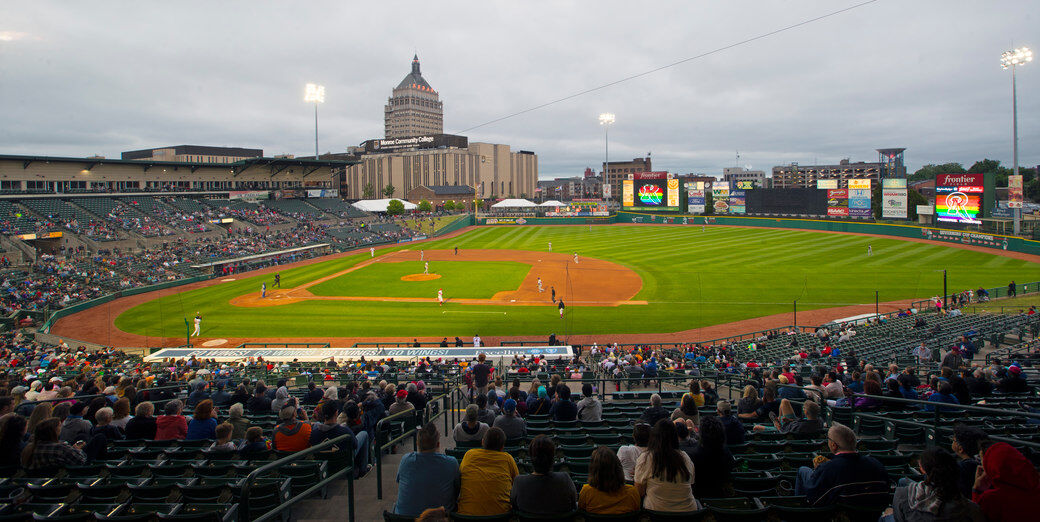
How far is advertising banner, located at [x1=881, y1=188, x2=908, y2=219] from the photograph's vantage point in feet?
233

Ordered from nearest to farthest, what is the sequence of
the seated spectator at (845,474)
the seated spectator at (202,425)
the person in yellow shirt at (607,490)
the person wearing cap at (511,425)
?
the person in yellow shirt at (607,490)
the seated spectator at (845,474)
the person wearing cap at (511,425)
the seated spectator at (202,425)

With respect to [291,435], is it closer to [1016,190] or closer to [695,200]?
[1016,190]

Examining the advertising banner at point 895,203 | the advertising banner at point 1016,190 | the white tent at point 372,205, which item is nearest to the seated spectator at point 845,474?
the advertising banner at point 1016,190

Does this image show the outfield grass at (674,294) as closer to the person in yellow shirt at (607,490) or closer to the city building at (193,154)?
the person in yellow shirt at (607,490)

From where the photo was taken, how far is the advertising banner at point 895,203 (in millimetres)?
70875

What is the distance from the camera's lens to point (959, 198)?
2341 inches

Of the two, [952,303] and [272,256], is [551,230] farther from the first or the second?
[952,303]

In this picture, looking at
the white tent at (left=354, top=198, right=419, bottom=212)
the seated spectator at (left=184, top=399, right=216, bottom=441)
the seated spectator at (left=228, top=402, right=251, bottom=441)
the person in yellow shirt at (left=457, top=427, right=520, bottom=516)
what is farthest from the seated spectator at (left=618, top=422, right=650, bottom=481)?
the white tent at (left=354, top=198, right=419, bottom=212)

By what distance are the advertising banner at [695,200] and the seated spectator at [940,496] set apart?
10431cm

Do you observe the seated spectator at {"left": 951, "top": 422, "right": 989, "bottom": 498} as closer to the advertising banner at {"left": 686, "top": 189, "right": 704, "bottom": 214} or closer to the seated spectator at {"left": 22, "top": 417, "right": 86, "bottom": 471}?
the seated spectator at {"left": 22, "top": 417, "right": 86, "bottom": 471}

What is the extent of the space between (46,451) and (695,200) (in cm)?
10636

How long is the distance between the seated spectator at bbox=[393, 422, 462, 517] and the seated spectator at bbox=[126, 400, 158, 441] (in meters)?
5.19

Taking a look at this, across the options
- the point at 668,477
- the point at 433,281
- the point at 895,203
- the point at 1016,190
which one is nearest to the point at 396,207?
the point at 433,281

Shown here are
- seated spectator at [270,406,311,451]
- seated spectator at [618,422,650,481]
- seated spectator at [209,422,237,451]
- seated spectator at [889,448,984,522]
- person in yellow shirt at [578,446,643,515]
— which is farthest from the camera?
seated spectator at [270,406,311,451]
